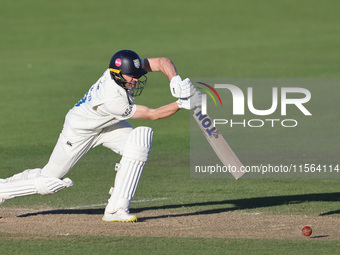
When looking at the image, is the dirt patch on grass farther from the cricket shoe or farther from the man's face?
the man's face

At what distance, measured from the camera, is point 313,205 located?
35.4 ft

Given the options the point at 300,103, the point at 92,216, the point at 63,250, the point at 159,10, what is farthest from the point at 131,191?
the point at 159,10

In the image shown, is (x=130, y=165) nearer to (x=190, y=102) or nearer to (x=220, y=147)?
(x=190, y=102)

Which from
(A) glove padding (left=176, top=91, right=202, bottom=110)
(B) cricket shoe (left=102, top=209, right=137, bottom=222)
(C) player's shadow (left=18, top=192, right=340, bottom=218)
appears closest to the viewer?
(A) glove padding (left=176, top=91, right=202, bottom=110)

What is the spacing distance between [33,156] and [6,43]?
1924cm

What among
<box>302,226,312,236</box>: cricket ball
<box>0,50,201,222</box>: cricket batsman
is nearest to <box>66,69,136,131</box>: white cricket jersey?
<box>0,50,201,222</box>: cricket batsman

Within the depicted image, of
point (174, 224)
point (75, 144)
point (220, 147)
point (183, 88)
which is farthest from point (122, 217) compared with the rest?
point (183, 88)

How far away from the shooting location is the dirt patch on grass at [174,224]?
893cm

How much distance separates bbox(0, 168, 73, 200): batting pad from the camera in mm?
9711

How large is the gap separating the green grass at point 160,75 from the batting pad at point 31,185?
3.29ft

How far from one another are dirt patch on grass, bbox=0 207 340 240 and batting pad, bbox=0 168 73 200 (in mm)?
336

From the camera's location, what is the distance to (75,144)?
32.3ft

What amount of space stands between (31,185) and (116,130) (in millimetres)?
1209

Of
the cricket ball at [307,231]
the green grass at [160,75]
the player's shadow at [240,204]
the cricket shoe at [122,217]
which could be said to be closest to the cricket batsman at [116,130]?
the cricket shoe at [122,217]
